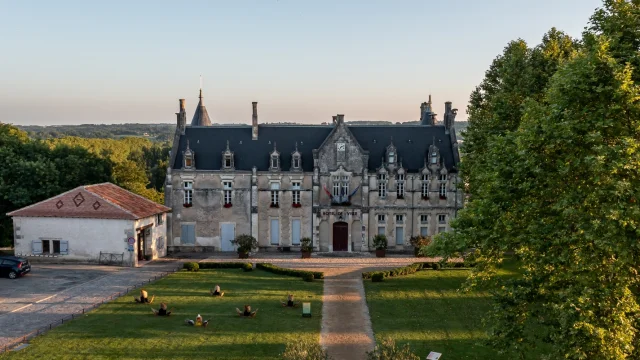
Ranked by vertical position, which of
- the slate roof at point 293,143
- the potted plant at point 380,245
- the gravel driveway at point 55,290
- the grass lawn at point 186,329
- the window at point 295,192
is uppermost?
the slate roof at point 293,143

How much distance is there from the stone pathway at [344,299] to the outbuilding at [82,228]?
803 cm

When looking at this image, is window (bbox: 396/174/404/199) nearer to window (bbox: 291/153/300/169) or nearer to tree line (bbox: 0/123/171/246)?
window (bbox: 291/153/300/169)

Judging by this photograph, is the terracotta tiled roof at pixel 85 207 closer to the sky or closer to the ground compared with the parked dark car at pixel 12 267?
closer to the sky

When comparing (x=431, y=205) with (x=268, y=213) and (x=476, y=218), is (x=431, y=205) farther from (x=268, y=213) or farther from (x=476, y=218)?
(x=476, y=218)

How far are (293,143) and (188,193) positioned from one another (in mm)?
11936

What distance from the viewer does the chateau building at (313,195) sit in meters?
53.6

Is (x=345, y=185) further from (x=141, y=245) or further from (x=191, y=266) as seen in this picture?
(x=141, y=245)

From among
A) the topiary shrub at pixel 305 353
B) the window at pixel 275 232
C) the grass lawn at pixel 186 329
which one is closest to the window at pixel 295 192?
the window at pixel 275 232

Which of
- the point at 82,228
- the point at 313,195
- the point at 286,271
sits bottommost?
the point at 286,271

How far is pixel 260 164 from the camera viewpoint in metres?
54.6

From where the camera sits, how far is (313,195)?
2111 inches

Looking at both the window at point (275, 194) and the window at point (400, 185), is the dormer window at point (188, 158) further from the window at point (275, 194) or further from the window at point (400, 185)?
the window at point (400, 185)

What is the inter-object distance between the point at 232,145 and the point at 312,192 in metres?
9.76

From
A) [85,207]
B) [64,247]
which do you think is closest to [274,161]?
[85,207]
